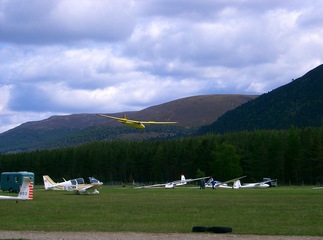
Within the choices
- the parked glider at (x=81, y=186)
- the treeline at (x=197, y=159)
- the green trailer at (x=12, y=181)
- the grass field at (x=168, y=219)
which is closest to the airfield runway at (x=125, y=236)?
the grass field at (x=168, y=219)

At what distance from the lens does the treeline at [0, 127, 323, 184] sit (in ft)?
322

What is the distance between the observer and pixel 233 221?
23.5 meters

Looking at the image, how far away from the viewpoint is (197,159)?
113062 mm

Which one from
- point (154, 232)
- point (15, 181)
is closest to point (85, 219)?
point (154, 232)

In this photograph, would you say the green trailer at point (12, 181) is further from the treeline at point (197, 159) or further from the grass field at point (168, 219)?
the treeline at point (197, 159)

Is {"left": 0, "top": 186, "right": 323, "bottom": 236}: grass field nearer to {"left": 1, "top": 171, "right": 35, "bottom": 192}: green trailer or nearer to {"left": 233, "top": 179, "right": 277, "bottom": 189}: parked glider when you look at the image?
{"left": 1, "top": 171, "right": 35, "bottom": 192}: green trailer

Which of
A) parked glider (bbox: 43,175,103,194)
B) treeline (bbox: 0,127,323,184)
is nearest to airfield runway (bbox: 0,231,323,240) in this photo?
parked glider (bbox: 43,175,103,194)

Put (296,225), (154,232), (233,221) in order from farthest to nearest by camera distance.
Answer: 1. (233,221)
2. (296,225)
3. (154,232)

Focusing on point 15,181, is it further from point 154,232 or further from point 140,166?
point 140,166

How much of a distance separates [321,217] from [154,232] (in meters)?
8.51

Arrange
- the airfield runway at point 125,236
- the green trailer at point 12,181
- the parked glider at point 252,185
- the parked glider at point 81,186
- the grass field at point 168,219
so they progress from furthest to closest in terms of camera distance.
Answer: the parked glider at point 252,185 < the green trailer at point 12,181 < the parked glider at point 81,186 < the grass field at point 168,219 < the airfield runway at point 125,236

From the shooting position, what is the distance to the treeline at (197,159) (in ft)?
322

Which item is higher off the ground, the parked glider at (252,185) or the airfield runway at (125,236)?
the parked glider at (252,185)

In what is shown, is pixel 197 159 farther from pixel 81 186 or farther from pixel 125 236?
pixel 125 236
